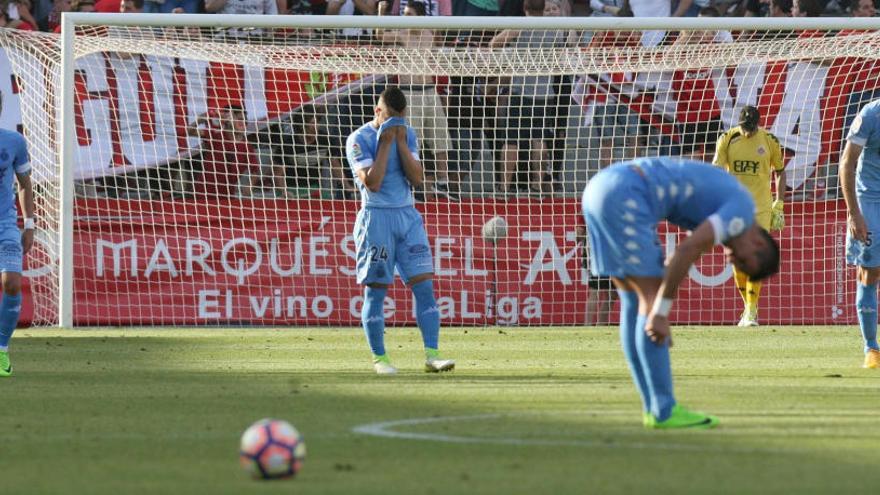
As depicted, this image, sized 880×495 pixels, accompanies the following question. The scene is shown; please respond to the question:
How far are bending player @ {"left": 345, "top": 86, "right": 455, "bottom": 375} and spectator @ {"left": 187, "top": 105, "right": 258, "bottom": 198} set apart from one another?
6.87m

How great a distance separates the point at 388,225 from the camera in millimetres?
12133

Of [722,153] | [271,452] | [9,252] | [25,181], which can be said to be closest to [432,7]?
[722,153]

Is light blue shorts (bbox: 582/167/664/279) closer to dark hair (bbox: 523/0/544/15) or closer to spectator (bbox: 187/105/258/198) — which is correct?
spectator (bbox: 187/105/258/198)

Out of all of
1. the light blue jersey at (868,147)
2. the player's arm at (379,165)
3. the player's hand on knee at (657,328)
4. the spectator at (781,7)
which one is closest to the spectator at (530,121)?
the spectator at (781,7)

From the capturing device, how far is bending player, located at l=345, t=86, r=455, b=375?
12.0 metres

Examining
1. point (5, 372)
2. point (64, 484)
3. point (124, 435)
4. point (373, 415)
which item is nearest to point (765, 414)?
point (373, 415)

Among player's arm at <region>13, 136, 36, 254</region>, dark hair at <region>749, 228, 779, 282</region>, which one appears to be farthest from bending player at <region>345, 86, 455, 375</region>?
dark hair at <region>749, 228, 779, 282</region>

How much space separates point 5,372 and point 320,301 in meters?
6.95

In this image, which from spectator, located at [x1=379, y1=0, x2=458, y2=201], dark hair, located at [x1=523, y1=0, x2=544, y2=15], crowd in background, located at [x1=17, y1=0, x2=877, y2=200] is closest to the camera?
crowd in background, located at [x1=17, y1=0, x2=877, y2=200]

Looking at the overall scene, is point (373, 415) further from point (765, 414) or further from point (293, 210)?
point (293, 210)

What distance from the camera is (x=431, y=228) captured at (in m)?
18.7

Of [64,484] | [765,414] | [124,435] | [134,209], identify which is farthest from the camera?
[134,209]

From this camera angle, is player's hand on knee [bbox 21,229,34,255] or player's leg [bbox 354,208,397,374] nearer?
player's leg [bbox 354,208,397,374]

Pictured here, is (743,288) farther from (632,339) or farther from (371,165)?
(632,339)
